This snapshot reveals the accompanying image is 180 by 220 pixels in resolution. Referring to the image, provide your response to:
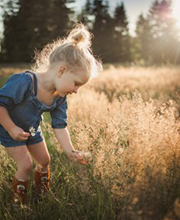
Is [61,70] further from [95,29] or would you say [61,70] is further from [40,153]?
[95,29]

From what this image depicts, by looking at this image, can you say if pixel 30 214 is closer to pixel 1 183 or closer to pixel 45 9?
pixel 1 183

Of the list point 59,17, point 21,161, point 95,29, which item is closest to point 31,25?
point 59,17

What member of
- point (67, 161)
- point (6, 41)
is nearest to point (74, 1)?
point (6, 41)

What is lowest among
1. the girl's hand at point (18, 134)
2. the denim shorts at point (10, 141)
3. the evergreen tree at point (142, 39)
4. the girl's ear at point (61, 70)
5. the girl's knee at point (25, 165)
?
the evergreen tree at point (142, 39)

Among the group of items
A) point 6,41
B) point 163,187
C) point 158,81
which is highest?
point 163,187

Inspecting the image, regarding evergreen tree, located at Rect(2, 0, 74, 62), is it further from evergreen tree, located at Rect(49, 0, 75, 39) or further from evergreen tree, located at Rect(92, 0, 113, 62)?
evergreen tree, located at Rect(92, 0, 113, 62)

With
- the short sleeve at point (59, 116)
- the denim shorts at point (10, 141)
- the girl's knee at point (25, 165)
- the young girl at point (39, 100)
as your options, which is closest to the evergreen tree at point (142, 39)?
the short sleeve at point (59, 116)

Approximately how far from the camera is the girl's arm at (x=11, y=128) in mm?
2051

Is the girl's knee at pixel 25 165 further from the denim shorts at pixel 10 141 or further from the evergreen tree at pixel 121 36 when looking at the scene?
the evergreen tree at pixel 121 36

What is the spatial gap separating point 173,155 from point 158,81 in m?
6.14

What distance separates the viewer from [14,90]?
2148 mm

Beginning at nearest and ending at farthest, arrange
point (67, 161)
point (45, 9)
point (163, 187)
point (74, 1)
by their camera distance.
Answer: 1. point (163, 187)
2. point (67, 161)
3. point (45, 9)
4. point (74, 1)

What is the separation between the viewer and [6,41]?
A: 35188 mm

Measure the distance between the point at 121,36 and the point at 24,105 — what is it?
41.4 m
